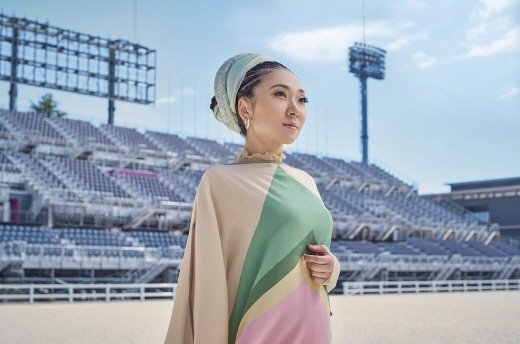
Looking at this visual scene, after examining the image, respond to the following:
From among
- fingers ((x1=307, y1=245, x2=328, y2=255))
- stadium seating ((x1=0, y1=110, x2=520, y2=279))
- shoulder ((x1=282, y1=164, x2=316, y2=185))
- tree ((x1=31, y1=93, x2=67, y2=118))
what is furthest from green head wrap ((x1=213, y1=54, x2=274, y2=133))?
tree ((x1=31, y1=93, x2=67, y2=118))

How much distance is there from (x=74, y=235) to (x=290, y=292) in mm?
23747

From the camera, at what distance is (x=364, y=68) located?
49.2m

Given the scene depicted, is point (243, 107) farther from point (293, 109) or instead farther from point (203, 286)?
point (203, 286)

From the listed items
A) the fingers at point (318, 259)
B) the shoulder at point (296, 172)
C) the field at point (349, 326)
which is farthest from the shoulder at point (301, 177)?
the field at point (349, 326)

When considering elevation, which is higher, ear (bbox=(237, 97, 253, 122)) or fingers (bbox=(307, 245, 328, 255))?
ear (bbox=(237, 97, 253, 122))

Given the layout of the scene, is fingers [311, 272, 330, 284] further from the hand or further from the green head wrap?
the green head wrap

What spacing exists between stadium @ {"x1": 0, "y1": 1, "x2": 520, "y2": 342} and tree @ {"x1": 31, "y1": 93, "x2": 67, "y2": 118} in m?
9.16

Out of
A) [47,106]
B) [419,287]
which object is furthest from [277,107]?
[47,106]

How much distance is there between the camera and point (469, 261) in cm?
3353

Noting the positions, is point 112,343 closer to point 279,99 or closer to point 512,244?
point 279,99

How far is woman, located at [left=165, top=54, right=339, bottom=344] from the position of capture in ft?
6.47

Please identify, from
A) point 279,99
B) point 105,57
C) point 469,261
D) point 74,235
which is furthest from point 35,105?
point 279,99

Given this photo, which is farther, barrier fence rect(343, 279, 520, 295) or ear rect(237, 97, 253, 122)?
barrier fence rect(343, 279, 520, 295)

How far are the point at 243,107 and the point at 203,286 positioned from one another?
62 centimetres
